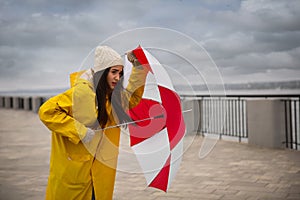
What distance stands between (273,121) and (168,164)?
22.2 ft

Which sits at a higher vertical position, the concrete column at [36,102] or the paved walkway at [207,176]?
the concrete column at [36,102]

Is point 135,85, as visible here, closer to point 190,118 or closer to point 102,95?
point 102,95

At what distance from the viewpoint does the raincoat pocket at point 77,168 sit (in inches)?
125

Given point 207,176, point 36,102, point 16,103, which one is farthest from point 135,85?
point 16,103

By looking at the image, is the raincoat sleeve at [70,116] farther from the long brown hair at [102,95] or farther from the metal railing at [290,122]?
the metal railing at [290,122]

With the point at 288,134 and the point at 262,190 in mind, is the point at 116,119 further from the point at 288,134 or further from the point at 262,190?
the point at 288,134

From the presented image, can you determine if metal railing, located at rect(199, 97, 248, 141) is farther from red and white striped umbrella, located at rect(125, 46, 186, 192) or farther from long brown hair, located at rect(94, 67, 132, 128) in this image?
long brown hair, located at rect(94, 67, 132, 128)

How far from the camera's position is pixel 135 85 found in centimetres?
358

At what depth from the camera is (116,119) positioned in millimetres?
3326

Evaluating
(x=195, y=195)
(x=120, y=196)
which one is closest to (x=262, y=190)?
(x=195, y=195)

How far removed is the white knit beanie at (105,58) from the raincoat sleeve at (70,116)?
9.4 inches

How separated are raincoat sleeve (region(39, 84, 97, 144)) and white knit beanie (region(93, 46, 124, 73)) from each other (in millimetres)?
240

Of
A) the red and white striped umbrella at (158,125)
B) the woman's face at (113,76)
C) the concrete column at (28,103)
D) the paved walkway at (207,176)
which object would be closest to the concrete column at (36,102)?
the concrete column at (28,103)

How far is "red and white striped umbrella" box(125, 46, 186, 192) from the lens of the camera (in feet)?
11.5
